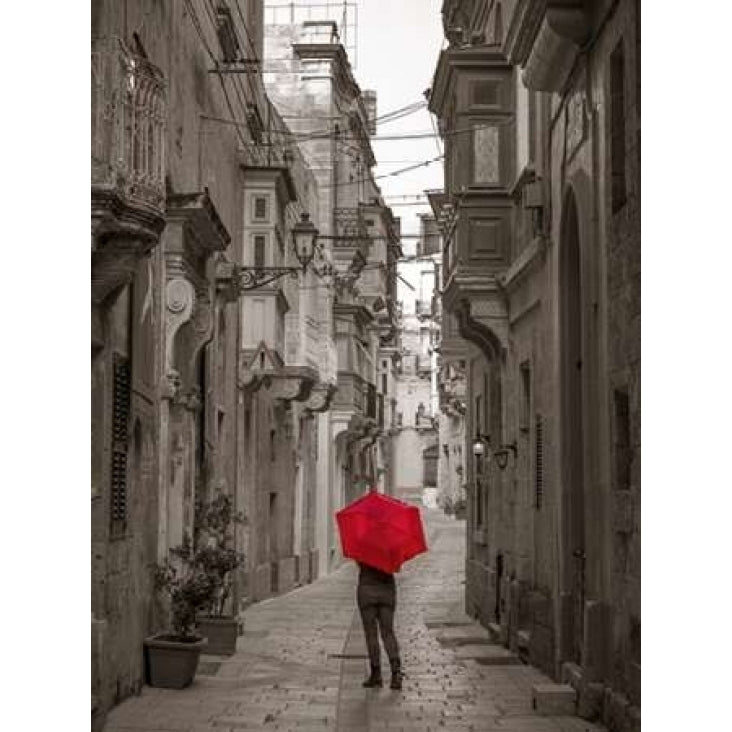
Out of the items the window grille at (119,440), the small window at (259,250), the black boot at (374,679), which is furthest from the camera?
the small window at (259,250)

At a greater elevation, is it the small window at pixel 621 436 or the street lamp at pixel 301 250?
the street lamp at pixel 301 250

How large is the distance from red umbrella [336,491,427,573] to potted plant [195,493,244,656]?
197 centimetres

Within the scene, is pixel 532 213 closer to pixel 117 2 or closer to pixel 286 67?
pixel 117 2

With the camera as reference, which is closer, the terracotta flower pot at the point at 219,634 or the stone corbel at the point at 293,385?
the terracotta flower pot at the point at 219,634

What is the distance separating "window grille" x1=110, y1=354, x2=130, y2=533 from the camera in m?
12.0

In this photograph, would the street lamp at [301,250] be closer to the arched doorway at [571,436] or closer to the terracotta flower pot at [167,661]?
the arched doorway at [571,436]

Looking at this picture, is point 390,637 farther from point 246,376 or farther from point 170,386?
point 246,376

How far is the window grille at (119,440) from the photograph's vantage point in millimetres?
11953

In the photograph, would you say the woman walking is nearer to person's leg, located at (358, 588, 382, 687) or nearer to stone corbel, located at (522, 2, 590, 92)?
person's leg, located at (358, 588, 382, 687)

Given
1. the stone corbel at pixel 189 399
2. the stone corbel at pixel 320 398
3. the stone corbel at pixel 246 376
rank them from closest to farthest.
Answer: the stone corbel at pixel 189 399
the stone corbel at pixel 246 376
the stone corbel at pixel 320 398

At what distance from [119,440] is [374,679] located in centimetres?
308

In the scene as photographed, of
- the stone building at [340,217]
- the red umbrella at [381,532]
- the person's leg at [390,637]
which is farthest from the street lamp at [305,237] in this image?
the person's leg at [390,637]

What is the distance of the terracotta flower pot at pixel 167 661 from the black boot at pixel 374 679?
1.42 metres

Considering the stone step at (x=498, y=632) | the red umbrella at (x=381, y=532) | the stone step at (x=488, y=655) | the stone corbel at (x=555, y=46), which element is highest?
the stone corbel at (x=555, y=46)
